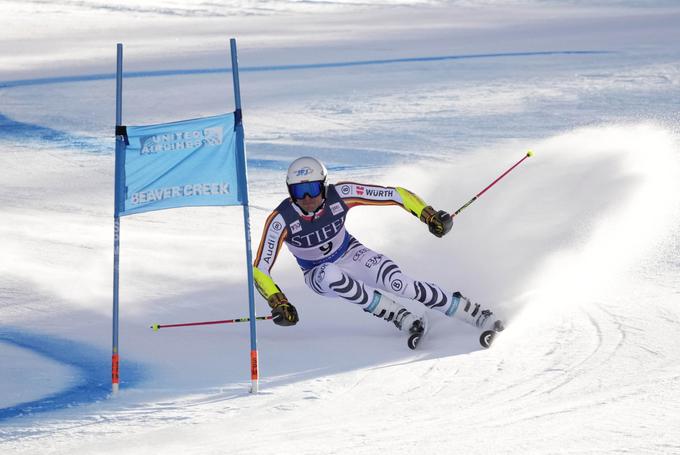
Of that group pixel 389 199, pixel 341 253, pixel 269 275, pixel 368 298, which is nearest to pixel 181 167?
pixel 269 275

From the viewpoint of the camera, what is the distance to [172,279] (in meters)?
8.80

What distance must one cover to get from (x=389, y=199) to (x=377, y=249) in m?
1.94

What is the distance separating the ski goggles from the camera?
7.04 metres

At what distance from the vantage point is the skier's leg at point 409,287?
7.05 meters

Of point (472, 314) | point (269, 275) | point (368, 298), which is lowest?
point (472, 314)

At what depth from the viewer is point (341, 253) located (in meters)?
7.48

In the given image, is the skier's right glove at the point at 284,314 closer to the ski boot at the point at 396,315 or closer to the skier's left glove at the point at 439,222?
the ski boot at the point at 396,315

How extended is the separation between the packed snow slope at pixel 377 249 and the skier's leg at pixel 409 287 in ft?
0.61

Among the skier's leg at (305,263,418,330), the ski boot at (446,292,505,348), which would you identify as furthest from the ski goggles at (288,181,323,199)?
the ski boot at (446,292,505,348)

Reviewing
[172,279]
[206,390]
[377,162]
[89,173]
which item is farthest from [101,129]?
[206,390]

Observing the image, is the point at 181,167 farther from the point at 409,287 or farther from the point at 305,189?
the point at 409,287

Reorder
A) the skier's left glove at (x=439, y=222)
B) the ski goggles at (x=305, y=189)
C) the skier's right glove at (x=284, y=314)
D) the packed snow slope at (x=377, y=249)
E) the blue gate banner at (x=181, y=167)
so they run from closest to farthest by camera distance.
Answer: the packed snow slope at (x=377, y=249) → the blue gate banner at (x=181, y=167) → the skier's right glove at (x=284, y=314) → the ski goggles at (x=305, y=189) → the skier's left glove at (x=439, y=222)

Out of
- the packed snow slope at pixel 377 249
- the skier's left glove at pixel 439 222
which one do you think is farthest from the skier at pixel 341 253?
the packed snow slope at pixel 377 249

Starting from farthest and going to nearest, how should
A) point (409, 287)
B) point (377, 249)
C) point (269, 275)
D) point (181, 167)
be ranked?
point (377, 249), point (409, 287), point (269, 275), point (181, 167)
